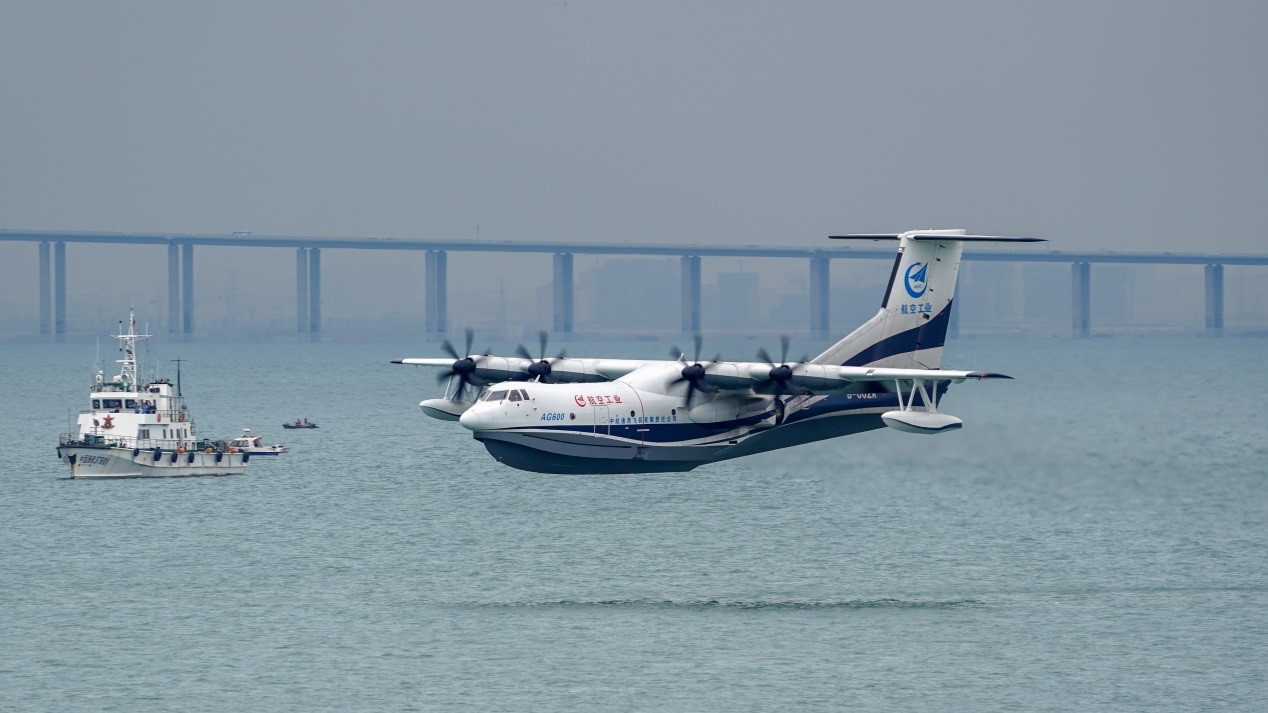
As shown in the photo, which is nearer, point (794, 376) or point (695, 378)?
point (794, 376)

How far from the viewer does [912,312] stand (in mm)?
67062

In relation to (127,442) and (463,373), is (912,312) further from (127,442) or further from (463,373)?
(127,442)

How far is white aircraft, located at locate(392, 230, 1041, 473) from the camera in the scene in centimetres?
5944

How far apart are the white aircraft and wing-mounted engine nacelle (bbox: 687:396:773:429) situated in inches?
1.5

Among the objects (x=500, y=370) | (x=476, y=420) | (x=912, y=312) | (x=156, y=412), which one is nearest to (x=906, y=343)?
(x=912, y=312)

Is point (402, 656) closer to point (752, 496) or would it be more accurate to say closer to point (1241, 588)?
point (1241, 588)

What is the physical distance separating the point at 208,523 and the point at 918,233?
104 ft

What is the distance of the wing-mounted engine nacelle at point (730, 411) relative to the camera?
205 ft

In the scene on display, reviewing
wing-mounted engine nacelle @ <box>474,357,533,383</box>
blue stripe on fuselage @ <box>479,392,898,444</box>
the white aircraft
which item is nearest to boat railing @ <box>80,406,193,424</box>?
the white aircraft

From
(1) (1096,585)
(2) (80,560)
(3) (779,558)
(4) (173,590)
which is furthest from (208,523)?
(1) (1096,585)

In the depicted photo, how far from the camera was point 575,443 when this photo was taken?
5969cm

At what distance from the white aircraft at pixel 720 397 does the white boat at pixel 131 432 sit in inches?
792

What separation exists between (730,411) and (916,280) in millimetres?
10004

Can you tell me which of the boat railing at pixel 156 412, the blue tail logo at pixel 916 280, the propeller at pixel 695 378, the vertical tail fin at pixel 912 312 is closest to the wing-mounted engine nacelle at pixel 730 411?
the propeller at pixel 695 378
